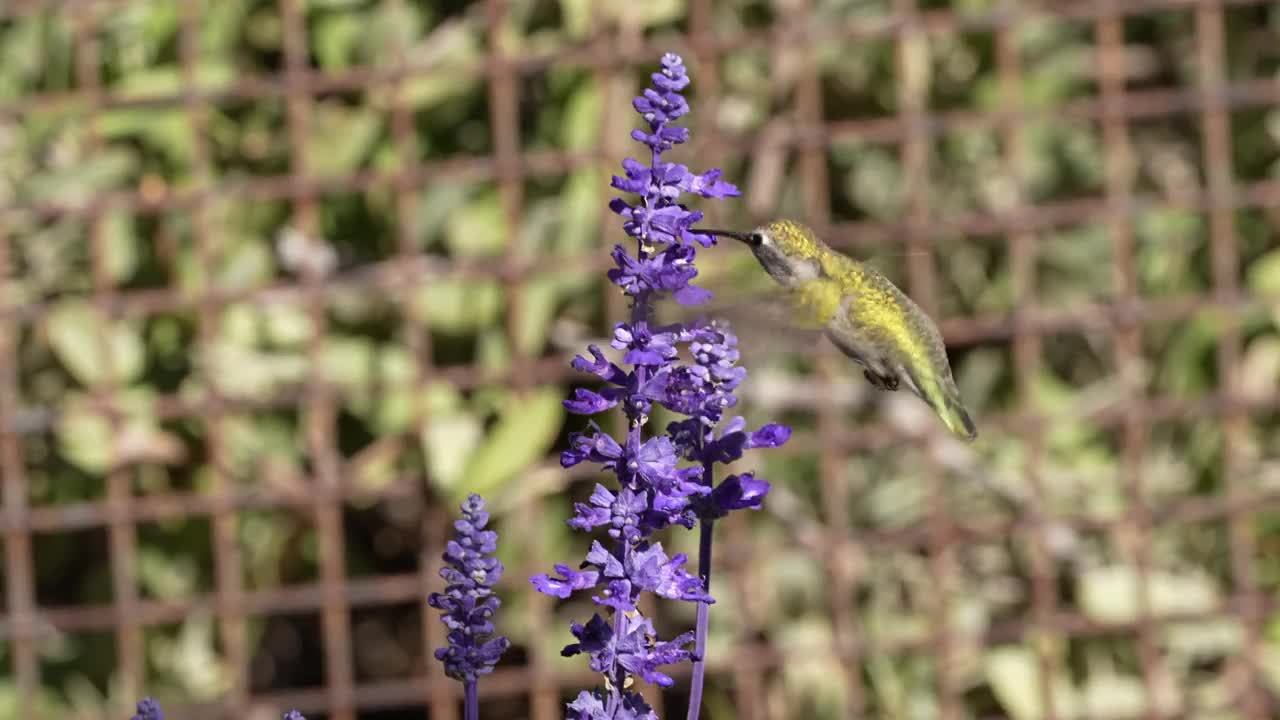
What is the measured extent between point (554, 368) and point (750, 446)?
215 cm

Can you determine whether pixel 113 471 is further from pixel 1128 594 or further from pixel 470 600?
pixel 470 600

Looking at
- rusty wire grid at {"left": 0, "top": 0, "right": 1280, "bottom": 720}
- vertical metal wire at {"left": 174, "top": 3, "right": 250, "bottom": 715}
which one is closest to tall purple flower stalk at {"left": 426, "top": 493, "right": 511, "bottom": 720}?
rusty wire grid at {"left": 0, "top": 0, "right": 1280, "bottom": 720}

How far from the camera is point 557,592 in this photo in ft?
3.66

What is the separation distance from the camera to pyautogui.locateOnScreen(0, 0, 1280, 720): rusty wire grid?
3420 mm

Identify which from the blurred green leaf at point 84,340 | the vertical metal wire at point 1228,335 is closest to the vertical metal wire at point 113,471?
the blurred green leaf at point 84,340

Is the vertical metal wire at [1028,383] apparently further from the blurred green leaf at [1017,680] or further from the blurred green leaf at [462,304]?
the blurred green leaf at [462,304]

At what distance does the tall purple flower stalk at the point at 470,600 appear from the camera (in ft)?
3.73

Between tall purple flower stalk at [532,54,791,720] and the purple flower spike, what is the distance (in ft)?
0.14

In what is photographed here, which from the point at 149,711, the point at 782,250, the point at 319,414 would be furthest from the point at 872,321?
the point at 319,414

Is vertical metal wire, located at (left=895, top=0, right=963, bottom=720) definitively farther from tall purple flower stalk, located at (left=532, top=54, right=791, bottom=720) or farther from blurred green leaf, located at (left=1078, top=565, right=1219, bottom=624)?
tall purple flower stalk, located at (left=532, top=54, right=791, bottom=720)

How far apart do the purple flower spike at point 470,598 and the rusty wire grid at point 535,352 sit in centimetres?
214

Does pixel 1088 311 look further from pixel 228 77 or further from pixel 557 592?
pixel 557 592

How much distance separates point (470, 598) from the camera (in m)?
1.16

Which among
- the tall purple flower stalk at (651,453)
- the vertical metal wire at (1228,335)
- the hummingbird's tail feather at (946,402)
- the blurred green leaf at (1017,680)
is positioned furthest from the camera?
the blurred green leaf at (1017,680)
